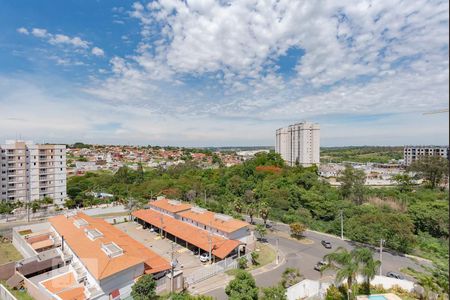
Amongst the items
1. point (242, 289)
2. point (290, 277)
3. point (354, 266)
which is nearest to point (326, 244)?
point (290, 277)

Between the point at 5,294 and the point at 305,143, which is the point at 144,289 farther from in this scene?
the point at 305,143

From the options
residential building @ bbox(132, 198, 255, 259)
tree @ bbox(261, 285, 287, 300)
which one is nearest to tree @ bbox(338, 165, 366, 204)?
residential building @ bbox(132, 198, 255, 259)

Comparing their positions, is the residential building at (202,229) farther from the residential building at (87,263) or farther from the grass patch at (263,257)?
the residential building at (87,263)

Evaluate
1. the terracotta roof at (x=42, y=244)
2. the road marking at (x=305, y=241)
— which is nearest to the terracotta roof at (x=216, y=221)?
the road marking at (x=305, y=241)

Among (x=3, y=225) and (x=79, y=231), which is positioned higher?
(x=79, y=231)

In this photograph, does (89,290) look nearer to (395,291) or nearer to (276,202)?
(395,291)

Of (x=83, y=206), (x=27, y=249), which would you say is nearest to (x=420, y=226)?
(x=27, y=249)

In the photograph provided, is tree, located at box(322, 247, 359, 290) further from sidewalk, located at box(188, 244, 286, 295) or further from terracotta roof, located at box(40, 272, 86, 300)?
terracotta roof, located at box(40, 272, 86, 300)
